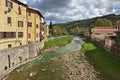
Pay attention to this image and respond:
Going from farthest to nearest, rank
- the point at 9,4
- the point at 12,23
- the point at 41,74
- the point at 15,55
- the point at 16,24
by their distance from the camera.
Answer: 1. the point at 16,24
2. the point at 12,23
3. the point at 9,4
4. the point at 15,55
5. the point at 41,74

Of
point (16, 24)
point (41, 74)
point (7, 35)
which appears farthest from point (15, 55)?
point (16, 24)

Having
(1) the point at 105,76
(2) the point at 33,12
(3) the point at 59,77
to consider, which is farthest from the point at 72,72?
(2) the point at 33,12

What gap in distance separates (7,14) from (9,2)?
2.50 metres

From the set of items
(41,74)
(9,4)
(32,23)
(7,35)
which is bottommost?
(41,74)

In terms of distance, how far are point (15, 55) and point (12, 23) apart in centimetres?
883

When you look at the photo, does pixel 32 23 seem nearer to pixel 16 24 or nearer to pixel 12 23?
pixel 16 24

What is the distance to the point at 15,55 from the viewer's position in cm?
3594

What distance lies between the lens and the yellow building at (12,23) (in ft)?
124

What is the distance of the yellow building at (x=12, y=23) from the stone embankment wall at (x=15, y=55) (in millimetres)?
2893

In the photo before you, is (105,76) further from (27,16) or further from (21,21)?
(27,16)

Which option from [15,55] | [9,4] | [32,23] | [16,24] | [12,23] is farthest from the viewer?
[32,23]

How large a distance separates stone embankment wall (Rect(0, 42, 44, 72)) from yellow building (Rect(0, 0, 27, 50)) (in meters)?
2.89

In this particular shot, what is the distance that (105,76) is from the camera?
91.6 feet

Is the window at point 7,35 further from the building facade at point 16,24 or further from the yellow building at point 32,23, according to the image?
the yellow building at point 32,23
